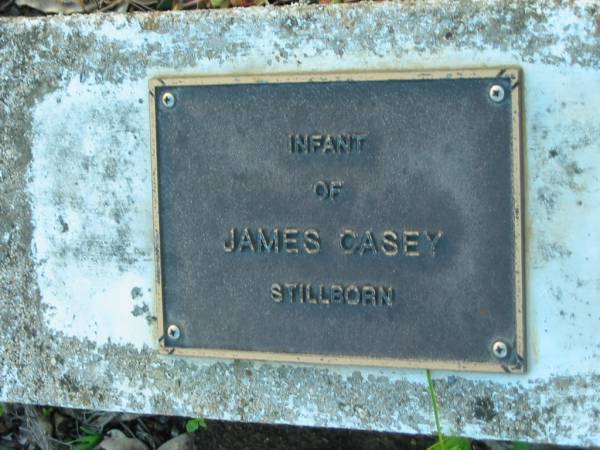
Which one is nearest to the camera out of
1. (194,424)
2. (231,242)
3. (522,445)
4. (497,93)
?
(497,93)

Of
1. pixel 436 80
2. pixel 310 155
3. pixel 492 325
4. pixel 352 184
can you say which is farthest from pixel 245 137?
pixel 492 325

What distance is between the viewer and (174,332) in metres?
2.16

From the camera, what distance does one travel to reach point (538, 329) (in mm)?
1960

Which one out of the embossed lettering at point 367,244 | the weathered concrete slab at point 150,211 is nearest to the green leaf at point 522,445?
the weathered concrete slab at point 150,211

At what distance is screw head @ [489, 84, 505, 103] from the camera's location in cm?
188

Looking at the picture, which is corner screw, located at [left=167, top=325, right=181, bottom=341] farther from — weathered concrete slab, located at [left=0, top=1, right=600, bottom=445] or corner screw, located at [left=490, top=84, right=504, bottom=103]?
corner screw, located at [left=490, top=84, right=504, bottom=103]

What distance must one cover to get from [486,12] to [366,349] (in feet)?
3.15

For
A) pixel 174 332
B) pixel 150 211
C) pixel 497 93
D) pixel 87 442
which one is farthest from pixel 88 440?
pixel 497 93

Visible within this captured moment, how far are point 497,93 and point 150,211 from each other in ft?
3.42

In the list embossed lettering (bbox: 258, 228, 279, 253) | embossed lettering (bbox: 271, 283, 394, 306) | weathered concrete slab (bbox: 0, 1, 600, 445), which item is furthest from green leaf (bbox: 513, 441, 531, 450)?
embossed lettering (bbox: 258, 228, 279, 253)

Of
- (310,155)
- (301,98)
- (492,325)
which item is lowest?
(492,325)

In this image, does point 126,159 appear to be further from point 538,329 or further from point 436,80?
point 538,329

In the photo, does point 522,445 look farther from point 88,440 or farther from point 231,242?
point 88,440

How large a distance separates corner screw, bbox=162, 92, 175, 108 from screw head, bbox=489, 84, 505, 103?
0.88 meters
